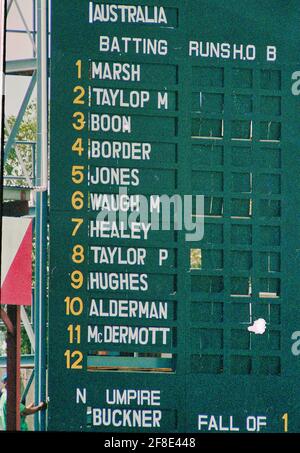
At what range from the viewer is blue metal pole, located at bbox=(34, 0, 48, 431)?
4.20 m

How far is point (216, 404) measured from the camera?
4246 millimetres

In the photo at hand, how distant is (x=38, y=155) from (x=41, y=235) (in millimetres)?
324

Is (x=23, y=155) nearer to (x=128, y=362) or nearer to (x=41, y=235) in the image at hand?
(x=41, y=235)

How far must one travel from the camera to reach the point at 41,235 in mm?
4262

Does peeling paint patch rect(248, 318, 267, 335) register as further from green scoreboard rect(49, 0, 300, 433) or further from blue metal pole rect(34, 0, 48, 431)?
blue metal pole rect(34, 0, 48, 431)

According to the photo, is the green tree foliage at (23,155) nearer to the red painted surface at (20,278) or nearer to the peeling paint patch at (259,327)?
the red painted surface at (20,278)

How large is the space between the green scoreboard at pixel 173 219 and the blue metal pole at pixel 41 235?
38 mm

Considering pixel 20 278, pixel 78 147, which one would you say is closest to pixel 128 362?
pixel 20 278

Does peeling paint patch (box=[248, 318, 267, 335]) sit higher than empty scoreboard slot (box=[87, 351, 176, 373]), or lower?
higher

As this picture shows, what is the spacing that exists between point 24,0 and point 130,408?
1.72 m

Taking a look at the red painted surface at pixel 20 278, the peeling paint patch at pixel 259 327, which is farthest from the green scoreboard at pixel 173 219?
the red painted surface at pixel 20 278

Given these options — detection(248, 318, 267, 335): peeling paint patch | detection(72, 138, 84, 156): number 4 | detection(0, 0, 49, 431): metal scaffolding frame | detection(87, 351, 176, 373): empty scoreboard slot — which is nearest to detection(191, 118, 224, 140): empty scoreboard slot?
detection(72, 138, 84, 156): number 4
